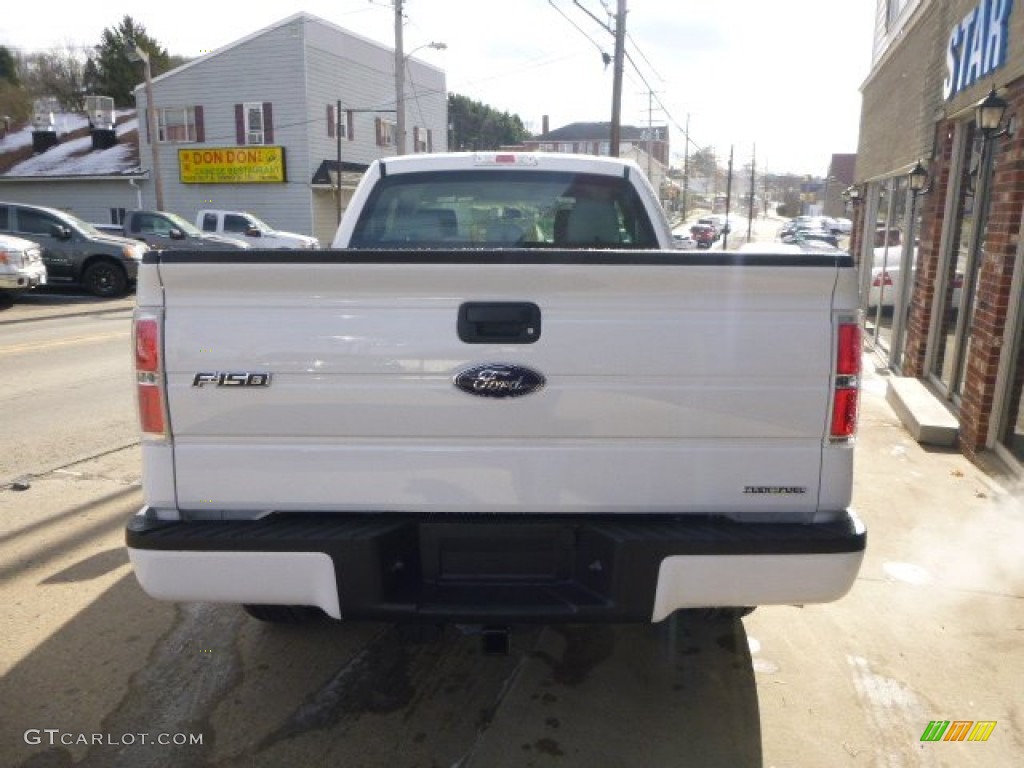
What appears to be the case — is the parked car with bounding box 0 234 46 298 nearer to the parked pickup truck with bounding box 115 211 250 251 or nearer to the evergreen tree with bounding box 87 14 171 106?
the parked pickup truck with bounding box 115 211 250 251

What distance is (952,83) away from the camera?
7492 mm

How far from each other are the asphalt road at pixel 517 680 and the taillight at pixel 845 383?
1.16 m

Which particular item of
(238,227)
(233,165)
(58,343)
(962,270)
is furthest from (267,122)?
(962,270)

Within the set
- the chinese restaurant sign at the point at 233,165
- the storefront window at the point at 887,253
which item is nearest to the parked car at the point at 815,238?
the storefront window at the point at 887,253

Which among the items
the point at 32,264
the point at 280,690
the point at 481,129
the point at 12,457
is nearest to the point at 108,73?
the point at 481,129

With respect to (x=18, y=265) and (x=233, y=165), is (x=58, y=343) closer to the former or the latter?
(x=18, y=265)

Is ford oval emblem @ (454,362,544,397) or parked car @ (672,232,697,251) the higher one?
parked car @ (672,232,697,251)

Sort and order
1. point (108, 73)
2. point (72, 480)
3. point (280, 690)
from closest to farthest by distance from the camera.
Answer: point (280, 690) → point (72, 480) → point (108, 73)

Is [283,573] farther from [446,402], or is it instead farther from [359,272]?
[359,272]

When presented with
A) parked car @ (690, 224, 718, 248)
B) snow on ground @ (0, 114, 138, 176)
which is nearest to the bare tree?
snow on ground @ (0, 114, 138, 176)

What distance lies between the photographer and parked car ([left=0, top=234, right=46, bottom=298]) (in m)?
14.8

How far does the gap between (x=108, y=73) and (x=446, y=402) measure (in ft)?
177

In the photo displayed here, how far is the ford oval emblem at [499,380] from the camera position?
7.94ft

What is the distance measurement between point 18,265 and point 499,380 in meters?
15.5
